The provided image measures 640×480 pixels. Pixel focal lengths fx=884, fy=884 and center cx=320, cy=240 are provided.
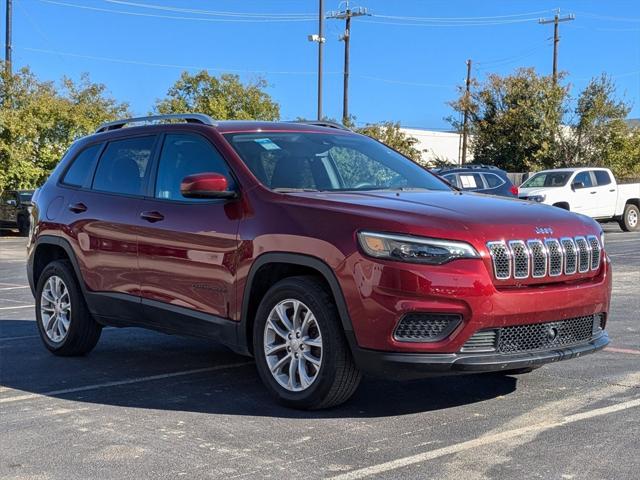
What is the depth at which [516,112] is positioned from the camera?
40469mm

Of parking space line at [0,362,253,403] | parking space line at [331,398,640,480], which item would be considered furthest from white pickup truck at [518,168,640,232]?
parking space line at [331,398,640,480]

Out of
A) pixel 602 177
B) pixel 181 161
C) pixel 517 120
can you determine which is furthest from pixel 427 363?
pixel 517 120

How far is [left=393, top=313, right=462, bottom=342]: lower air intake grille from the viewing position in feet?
15.7

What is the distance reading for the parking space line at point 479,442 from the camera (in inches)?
162

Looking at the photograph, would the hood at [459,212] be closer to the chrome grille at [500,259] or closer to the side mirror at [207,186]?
the chrome grille at [500,259]

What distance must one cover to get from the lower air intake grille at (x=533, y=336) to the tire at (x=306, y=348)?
28.3 inches

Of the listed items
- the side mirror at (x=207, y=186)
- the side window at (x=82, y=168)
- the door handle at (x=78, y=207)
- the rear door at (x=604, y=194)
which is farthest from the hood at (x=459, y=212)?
the rear door at (x=604, y=194)

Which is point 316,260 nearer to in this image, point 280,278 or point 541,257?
→ point 280,278

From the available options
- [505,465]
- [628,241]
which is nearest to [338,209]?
[505,465]

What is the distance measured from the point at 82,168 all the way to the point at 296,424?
3367mm

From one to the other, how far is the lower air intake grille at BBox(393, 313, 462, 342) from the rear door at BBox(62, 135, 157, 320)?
2.33 meters

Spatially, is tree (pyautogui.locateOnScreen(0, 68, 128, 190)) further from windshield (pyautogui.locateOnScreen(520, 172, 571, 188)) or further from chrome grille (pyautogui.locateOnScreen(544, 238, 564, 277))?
chrome grille (pyautogui.locateOnScreen(544, 238, 564, 277))

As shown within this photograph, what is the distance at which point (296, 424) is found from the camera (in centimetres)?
498

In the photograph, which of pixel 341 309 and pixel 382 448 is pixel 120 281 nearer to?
pixel 341 309
